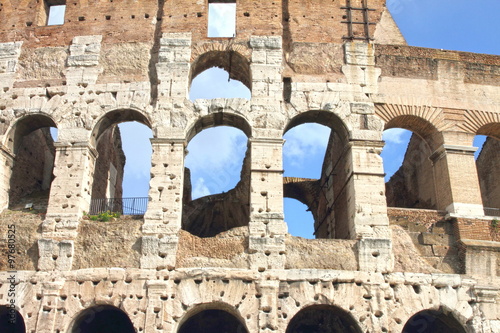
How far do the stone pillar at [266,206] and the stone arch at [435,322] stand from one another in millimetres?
3056

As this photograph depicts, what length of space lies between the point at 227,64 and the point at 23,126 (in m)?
4.87

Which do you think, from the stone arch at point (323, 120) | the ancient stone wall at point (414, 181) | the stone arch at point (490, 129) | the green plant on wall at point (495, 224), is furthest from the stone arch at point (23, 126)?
the stone arch at point (490, 129)

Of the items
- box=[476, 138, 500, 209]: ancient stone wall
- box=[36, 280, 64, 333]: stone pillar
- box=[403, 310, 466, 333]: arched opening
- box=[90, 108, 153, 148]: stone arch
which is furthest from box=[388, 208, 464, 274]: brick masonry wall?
box=[36, 280, 64, 333]: stone pillar

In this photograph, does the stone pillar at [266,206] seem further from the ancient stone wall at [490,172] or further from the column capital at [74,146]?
the ancient stone wall at [490,172]

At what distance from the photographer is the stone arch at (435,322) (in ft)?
34.9

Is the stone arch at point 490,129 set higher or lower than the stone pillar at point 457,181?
higher

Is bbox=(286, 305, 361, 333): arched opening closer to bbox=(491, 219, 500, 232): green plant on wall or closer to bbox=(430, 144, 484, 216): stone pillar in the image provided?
bbox=(430, 144, 484, 216): stone pillar

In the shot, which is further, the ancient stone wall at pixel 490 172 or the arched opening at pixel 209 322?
the ancient stone wall at pixel 490 172

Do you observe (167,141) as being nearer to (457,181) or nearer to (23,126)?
(23,126)

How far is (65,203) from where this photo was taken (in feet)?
36.8

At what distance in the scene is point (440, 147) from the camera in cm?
1205

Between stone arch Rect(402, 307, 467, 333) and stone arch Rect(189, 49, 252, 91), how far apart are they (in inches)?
244

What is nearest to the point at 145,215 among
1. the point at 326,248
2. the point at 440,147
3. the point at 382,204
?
the point at 326,248

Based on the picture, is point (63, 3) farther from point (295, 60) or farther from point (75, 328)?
point (75, 328)
